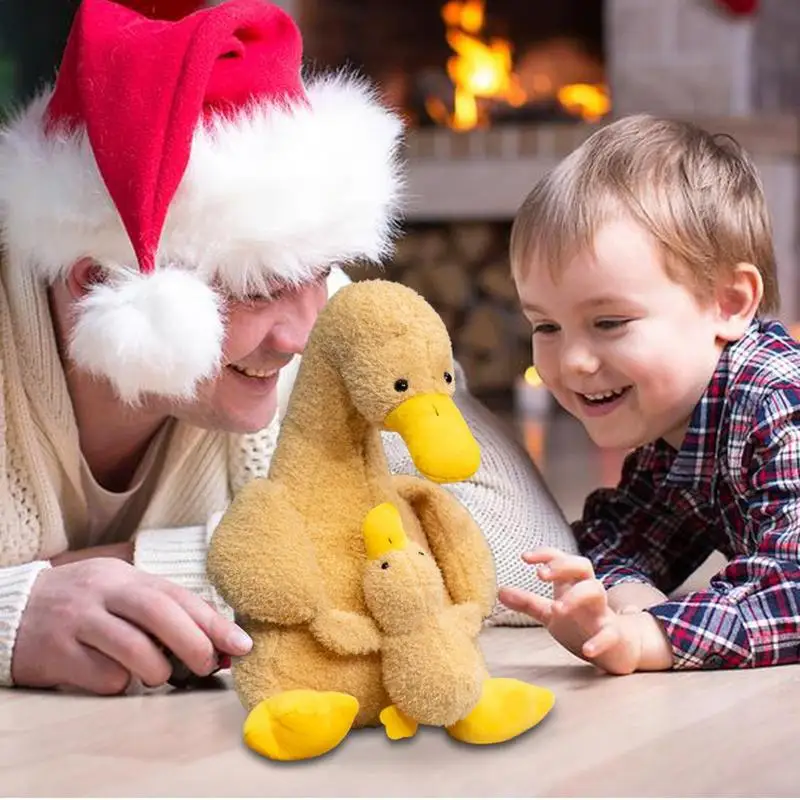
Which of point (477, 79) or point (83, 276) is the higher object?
point (83, 276)

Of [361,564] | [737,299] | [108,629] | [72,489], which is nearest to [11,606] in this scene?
[108,629]

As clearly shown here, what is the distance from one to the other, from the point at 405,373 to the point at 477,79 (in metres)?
3.35

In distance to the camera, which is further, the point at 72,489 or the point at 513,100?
the point at 513,100

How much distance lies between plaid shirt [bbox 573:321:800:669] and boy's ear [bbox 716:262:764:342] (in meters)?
0.01

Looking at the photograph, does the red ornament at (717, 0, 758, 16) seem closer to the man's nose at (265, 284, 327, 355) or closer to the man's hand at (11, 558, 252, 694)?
the man's nose at (265, 284, 327, 355)

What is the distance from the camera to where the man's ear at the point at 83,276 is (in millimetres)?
1248

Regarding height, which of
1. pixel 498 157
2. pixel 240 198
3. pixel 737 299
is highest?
pixel 240 198

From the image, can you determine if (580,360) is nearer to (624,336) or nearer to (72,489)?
(624,336)

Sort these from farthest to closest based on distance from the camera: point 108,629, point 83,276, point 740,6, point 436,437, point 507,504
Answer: point 740,6 → point 507,504 → point 83,276 → point 108,629 → point 436,437

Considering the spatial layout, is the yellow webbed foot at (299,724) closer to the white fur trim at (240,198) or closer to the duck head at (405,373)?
the duck head at (405,373)

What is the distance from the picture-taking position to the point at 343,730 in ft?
3.26

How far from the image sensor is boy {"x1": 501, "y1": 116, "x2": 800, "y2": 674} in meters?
1.25

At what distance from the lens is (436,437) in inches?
38.0

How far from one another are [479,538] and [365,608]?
0.35 ft
